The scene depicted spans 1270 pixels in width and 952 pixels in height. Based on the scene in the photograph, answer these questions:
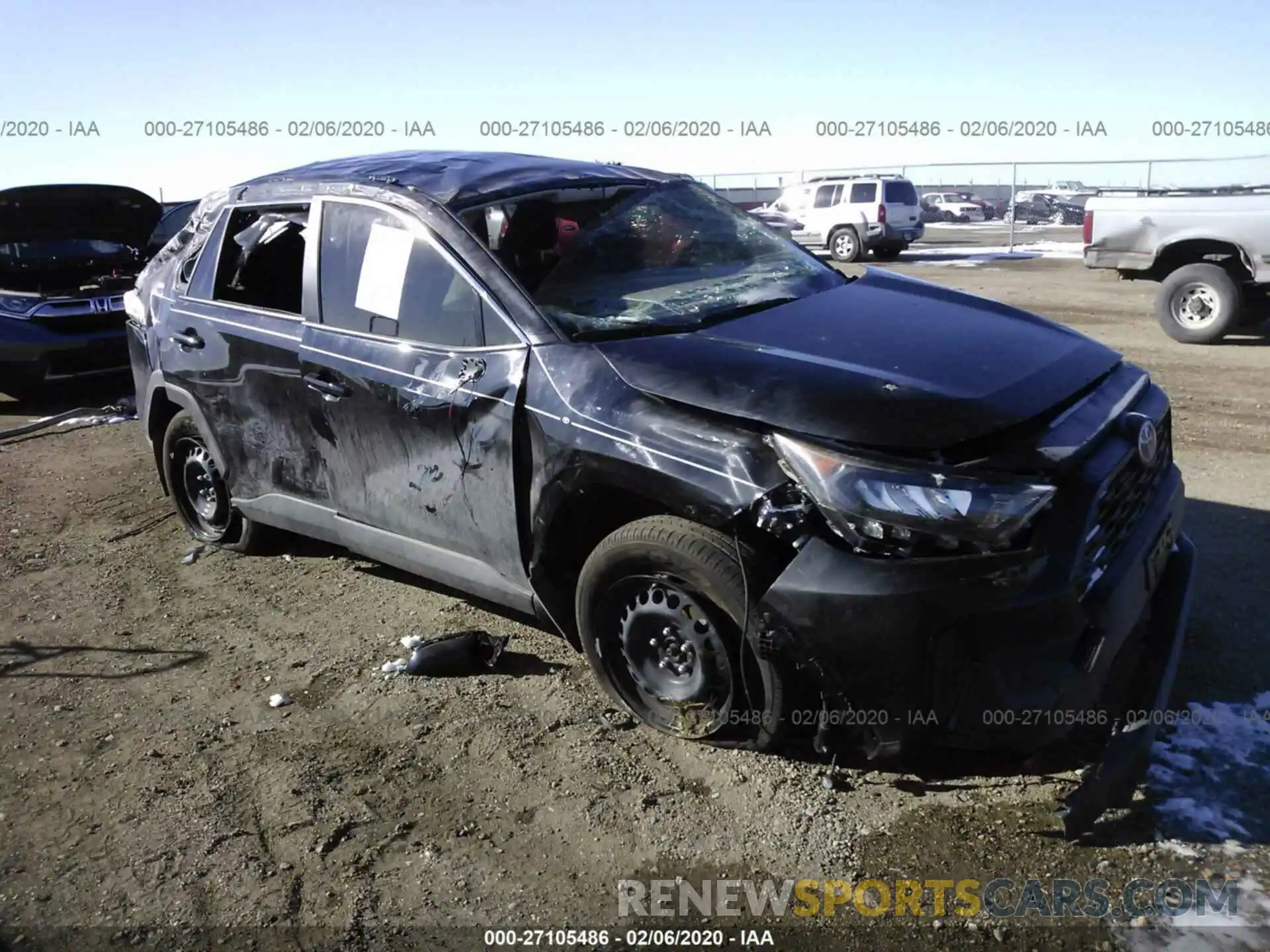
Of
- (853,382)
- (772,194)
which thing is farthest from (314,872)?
(772,194)

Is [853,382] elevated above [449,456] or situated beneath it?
elevated above

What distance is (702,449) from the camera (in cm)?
295

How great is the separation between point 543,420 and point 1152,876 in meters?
2.17

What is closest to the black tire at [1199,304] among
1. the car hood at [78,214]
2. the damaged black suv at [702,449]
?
the damaged black suv at [702,449]

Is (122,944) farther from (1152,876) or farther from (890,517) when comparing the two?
(1152,876)

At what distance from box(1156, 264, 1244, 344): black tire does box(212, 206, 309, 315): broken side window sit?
8629mm

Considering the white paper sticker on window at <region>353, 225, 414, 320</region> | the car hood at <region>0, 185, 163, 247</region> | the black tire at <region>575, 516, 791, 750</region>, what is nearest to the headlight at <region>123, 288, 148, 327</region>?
the white paper sticker on window at <region>353, 225, 414, 320</region>

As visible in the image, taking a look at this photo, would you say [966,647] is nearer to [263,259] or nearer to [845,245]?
[263,259]

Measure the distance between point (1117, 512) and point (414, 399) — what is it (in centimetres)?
237

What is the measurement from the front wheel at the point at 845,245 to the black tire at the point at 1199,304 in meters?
13.0

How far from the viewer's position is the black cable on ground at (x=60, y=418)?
27.3 ft

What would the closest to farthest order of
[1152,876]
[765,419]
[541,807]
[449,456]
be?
[1152,876] < [765,419] < [541,807] < [449,456]

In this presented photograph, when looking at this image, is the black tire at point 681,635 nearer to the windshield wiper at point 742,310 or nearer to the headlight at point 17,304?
the windshield wiper at point 742,310

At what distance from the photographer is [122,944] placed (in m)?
2.67
